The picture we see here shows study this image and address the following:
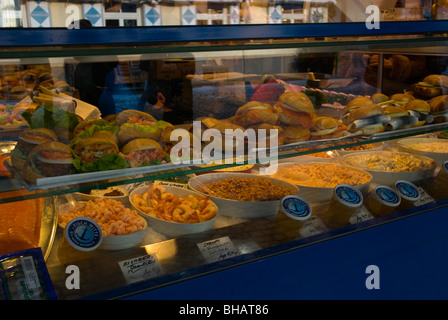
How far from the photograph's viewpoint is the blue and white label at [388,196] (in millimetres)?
1975

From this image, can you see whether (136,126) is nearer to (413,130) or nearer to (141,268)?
(141,268)

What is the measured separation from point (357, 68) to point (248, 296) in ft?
5.57

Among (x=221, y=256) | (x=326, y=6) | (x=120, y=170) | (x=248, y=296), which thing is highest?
(x=326, y=6)

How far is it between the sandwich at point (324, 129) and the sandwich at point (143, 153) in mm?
687

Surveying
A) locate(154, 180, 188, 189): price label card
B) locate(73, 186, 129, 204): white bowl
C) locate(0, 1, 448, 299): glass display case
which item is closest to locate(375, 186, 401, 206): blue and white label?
locate(0, 1, 448, 299): glass display case

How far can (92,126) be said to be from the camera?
5.19ft

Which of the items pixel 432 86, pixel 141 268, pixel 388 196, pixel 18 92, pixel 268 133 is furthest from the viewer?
pixel 18 92

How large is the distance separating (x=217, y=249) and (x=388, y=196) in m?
0.88

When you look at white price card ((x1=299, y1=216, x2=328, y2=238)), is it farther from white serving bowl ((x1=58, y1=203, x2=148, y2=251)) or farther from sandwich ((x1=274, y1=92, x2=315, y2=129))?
white serving bowl ((x1=58, y1=203, x2=148, y2=251))

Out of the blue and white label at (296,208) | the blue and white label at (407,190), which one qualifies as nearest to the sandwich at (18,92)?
the blue and white label at (296,208)

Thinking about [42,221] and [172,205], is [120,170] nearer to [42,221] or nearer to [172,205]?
[172,205]

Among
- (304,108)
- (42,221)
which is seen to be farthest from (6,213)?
(304,108)

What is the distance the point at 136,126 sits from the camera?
1623 millimetres

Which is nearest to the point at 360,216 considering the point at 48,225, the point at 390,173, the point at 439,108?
the point at 390,173
